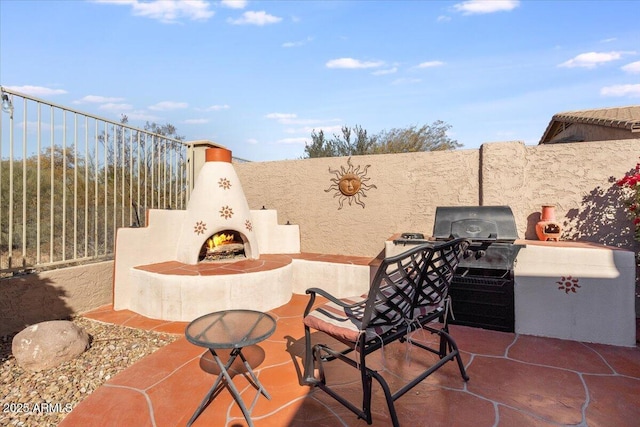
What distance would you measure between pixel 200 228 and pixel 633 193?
6677 mm

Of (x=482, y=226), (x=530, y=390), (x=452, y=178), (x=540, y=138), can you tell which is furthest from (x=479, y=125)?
(x=530, y=390)

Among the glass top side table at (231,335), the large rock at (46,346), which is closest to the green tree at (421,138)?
the glass top side table at (231,335)

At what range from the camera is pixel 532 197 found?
4.62 meters

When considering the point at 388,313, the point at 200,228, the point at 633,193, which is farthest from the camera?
the point at 200,228

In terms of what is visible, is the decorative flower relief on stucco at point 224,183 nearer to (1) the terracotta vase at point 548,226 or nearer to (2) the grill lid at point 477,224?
(2) the grill lid at point 477,224

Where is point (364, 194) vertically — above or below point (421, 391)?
above

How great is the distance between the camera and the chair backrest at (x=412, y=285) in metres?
1.74

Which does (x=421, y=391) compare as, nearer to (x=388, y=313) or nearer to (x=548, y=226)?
(x=388, y=313)

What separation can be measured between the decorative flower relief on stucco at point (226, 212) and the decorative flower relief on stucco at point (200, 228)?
0.34 metres

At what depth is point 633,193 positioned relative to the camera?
399 centimetres

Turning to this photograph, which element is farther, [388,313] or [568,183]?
[568,183]

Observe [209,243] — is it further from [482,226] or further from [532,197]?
[532,197]

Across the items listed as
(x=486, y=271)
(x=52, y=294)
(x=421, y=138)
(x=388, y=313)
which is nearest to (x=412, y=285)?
(x=388, y=313)

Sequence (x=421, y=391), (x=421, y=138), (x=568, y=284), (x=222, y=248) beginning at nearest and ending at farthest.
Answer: (x=421, y=391), (x=568, y=284), (x=222, y=248), (x=421, y=138)
